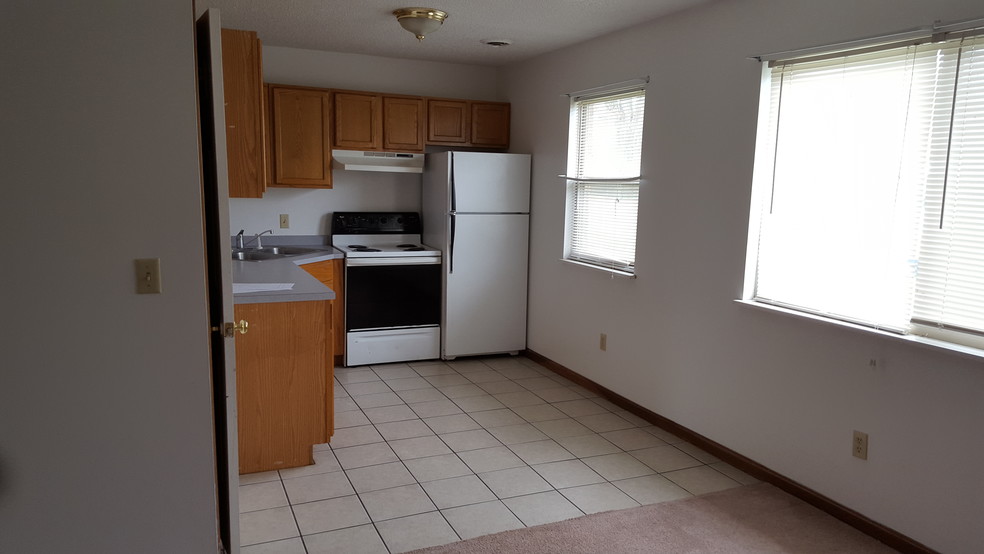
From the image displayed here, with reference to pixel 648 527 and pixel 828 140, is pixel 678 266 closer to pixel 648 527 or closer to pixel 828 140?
pixel 828 140

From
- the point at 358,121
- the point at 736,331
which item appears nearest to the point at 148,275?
the point at 736,331

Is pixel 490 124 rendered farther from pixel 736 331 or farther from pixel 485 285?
pixel 736 331

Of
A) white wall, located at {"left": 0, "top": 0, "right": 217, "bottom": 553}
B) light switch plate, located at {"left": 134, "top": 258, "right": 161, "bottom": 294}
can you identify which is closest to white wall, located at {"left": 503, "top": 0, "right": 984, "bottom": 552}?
white wall, located at {"left": 0, "top": 0, "right": 217, "bottom": 553}

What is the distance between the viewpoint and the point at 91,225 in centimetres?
190

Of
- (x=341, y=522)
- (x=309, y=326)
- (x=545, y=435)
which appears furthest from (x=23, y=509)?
(x=545, y=435)

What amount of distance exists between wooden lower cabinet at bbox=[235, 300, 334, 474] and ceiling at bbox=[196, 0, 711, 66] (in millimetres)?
1456

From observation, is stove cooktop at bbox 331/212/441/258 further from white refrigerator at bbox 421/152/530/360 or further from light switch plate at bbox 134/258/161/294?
light switch plate at bbox 134/258/161/294

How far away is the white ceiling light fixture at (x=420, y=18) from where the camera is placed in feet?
12.2

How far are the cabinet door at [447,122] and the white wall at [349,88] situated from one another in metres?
0.24

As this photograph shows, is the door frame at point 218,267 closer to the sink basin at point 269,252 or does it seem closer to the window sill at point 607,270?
the sink basin at point 269,252

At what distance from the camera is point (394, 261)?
5.03 meters

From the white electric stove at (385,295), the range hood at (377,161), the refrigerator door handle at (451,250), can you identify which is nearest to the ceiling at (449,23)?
the range hood at (377,161)

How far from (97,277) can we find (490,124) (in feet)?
13.1

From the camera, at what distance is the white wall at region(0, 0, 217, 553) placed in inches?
71.9
